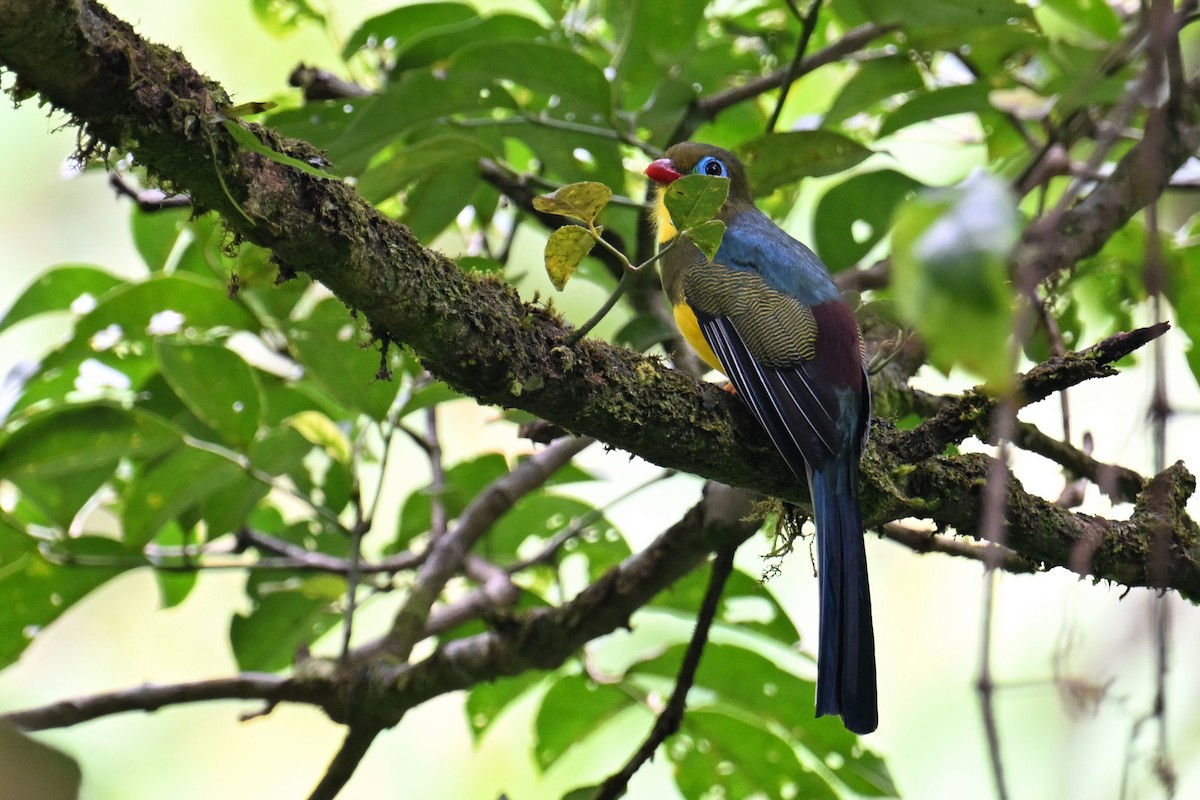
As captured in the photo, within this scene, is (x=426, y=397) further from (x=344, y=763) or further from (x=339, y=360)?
(x=344, y=763)

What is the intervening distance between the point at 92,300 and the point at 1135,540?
2.54m

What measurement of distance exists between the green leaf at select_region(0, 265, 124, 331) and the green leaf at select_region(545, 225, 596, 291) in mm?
1606

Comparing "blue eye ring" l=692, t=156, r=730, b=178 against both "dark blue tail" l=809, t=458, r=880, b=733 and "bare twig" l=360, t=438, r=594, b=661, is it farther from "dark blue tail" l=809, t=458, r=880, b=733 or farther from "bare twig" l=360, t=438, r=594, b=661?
"dark blue tail" l=809, t=458, r=880, b=733

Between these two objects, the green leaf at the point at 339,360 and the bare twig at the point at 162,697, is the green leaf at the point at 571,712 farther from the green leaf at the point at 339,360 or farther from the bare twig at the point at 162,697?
the green leaf at the point at 339,360

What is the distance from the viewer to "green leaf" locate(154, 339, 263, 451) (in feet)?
8.74

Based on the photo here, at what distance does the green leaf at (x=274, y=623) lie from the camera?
10.4 ft

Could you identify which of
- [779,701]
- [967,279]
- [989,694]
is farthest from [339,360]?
[967,279]

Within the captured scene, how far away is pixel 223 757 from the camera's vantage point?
19.3 ft

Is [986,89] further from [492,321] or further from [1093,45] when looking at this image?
[492,321]

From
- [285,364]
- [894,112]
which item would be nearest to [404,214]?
[285,364]

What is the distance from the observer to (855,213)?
10.3 feet

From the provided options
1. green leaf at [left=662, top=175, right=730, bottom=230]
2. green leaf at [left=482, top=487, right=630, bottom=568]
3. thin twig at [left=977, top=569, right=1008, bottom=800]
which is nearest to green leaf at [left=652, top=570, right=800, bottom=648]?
→ green leaf at [left=482, top=487, right=630, bottom=568]

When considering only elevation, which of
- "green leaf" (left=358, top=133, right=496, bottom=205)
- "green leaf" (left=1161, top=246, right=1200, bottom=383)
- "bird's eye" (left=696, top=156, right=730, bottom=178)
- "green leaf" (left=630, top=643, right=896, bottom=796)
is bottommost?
"green leaf" (left=630, top=643, right=896, bottom=796)

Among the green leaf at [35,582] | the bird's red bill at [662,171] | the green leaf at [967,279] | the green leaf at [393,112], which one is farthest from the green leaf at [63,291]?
the green leaf at [967,279]
